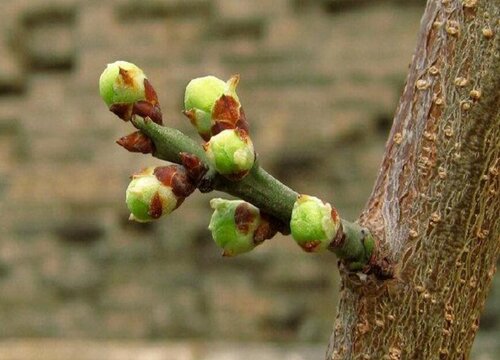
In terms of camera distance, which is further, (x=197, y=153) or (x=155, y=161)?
(x=155, y=161)

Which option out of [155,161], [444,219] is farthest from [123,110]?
[155,161]

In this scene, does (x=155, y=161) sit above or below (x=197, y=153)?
above

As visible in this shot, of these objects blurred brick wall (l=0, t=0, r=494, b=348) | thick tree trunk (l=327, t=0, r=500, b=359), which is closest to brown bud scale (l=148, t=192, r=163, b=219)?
thick tree trunk (l=327, t=0, r=500, b=359)

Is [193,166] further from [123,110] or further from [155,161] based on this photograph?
[155,161]

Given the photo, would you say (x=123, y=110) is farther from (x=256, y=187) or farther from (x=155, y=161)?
(x=155, y=161)

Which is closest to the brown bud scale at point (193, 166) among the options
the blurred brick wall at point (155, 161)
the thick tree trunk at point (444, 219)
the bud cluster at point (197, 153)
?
the bud cluster at point (197, 153)

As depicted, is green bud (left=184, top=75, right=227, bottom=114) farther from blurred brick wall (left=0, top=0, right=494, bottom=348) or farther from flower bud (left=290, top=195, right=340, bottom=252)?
blurred brick wall (left=0, top=0, right=494, bottom=348)

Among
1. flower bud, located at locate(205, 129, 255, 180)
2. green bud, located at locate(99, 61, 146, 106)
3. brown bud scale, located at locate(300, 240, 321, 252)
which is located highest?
green bud, located at locate(99, 61, 146, 106)
